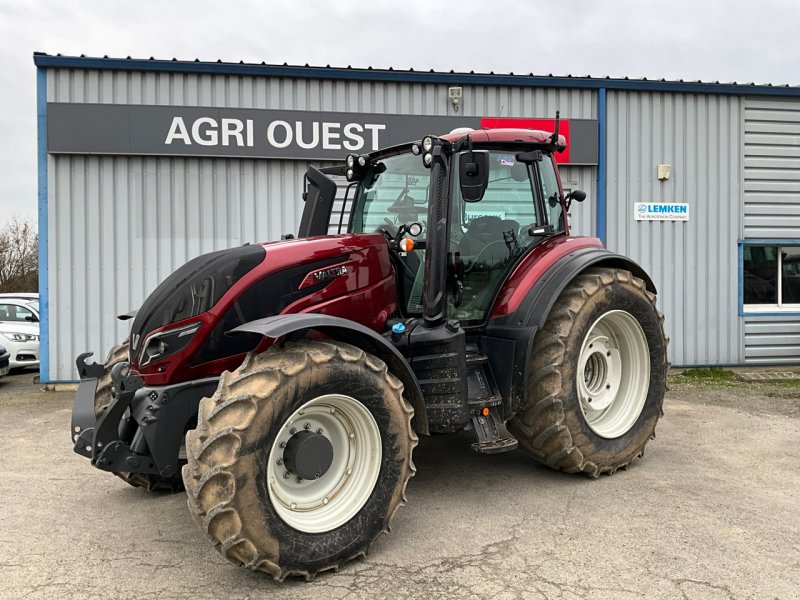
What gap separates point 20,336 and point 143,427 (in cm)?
964

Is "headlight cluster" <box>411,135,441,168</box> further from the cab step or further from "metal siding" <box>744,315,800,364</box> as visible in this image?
"metal siding" <box>744,315,800,364</box>

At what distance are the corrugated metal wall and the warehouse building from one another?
0.06 ft

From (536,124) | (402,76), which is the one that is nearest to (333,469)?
(402,76)

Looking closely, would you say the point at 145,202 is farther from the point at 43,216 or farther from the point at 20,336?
the point at 20,336

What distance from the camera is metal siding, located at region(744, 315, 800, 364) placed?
10.3 metres

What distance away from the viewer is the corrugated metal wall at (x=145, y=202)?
358 inches

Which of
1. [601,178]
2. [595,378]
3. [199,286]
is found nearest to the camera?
[199,286]

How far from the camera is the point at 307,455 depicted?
342 centimetres

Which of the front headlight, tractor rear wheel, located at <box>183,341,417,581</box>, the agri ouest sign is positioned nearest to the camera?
tractor rear wheel, located at <box>183,341,417,581</box>

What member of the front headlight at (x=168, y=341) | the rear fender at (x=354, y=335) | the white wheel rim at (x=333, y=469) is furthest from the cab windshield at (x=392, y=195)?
the front headlight at (x=168, y=341)

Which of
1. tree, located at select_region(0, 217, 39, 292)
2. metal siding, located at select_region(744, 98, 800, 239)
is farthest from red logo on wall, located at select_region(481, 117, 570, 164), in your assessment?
tree, located at select_region(0, 217, 39, 292)

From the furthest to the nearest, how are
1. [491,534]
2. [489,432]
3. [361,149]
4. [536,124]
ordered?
[536,124] < [361,149] < [489,432] < [491,534]

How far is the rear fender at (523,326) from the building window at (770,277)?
22.2 ft

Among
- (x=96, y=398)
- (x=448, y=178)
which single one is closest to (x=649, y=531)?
(x=448, y=178)
